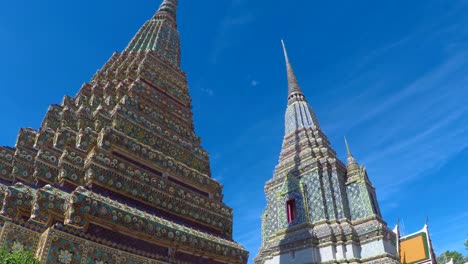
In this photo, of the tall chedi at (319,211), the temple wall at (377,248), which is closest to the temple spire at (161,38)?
the tall chedi at (319,211)

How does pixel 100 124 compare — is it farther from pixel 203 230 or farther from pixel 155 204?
pixel 203 230

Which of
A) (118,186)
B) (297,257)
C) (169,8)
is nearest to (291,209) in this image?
(297,257)

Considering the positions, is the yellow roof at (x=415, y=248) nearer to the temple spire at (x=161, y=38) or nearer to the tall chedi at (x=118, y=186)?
the tall chedi at (x=118, y=186)

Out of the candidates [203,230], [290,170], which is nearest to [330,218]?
[290,170]

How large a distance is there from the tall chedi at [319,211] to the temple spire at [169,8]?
13.5m

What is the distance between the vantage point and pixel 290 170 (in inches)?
958

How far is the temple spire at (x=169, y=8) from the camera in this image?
20.2 metres

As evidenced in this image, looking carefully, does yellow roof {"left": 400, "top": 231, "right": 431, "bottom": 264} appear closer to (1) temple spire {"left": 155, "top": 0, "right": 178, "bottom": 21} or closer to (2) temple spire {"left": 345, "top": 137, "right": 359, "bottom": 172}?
(2) temple spire {"left": 345, "top": 137, "right": 359, "bottom": 172}

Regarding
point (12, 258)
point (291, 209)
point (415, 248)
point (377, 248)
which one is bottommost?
point (12, 258)

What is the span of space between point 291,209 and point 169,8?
52.2 feet

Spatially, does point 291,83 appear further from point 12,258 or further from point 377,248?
point 12,258

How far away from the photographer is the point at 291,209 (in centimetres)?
2259

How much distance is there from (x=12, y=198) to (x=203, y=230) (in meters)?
4.63

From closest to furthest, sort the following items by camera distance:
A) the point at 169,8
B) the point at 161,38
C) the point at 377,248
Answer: the point at 161,38
the point at 377,248
the point at 169,8
